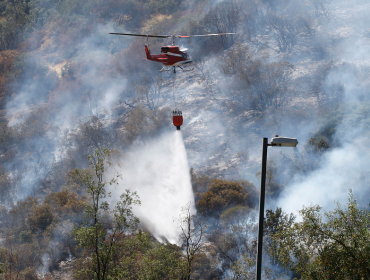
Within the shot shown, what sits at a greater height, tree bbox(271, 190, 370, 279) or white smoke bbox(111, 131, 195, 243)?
white smoke bbox(111, 131, 195, 243)

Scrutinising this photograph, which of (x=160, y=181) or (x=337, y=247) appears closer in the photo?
(x=337, y=247)

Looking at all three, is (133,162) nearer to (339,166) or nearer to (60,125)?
(60,125)

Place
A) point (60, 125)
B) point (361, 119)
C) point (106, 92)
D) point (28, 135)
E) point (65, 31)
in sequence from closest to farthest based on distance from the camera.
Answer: point (361, 119)
point (28, 135)
point (60, 125)
point (106, 92)
point (65, 31)

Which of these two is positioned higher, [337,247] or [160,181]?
[160,181]

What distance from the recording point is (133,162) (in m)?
65.4

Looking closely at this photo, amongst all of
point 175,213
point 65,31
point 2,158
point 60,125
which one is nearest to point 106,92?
point 60,125

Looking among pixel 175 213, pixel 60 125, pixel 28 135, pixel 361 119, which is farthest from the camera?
pixel 60 125

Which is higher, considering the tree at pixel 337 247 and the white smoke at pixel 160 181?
the white smoke at pixel 160 181

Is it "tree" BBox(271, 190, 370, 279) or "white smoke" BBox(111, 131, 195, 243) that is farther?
"white smoke" BBox(111, 131, 195, 243)

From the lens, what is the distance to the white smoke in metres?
49.7

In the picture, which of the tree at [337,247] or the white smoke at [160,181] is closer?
the tree at [337,247]

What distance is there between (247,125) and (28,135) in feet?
151

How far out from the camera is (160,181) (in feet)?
189

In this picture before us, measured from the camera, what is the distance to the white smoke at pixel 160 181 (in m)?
49.7
